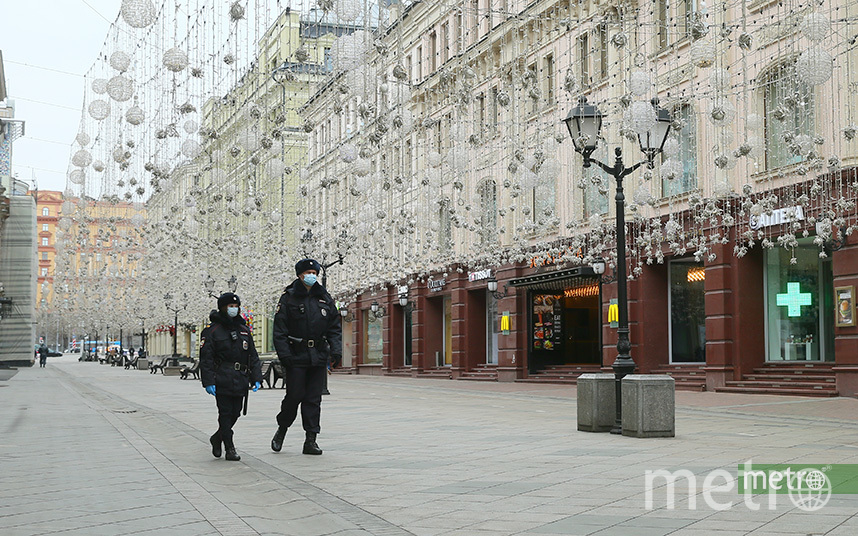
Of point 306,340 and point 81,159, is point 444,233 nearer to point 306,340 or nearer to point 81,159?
point 81,159

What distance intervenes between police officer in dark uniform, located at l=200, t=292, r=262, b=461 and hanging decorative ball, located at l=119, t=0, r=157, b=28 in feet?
10.7

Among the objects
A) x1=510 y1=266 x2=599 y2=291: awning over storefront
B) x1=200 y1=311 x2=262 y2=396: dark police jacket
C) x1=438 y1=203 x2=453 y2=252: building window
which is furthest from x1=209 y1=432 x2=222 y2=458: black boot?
x1=510 y1=266 x2=599 y2=291: awning over storefront

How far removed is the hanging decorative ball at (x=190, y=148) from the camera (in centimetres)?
1523

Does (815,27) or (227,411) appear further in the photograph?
(815,27)

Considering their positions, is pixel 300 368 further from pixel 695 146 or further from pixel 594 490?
pixel 695 146

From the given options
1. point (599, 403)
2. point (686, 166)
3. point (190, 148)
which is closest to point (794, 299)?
point (686, 166)

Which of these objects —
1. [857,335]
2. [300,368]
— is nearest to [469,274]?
[857,335]

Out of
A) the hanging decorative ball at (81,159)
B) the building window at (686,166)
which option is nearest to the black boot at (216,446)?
the hanging decorative ball at (81,159)

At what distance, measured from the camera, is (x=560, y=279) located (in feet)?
106

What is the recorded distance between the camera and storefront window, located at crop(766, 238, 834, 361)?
79.3 feet

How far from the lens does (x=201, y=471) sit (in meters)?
10.3

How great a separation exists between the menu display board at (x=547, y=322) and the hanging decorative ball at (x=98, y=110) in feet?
73.2

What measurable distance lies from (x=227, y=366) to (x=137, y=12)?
4.14 meters

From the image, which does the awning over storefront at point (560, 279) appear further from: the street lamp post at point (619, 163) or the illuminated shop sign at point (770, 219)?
the street lamp post at point (619, 163)
